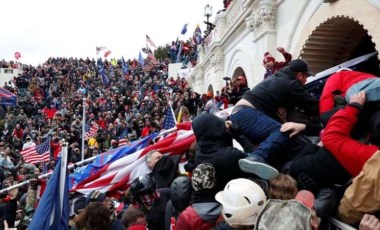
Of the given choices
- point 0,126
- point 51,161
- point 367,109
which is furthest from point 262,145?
point 0,126

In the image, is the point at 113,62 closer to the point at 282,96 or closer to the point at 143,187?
the point at 143,187

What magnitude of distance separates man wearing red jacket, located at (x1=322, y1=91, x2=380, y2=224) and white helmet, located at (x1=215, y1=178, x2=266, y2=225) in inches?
22.5

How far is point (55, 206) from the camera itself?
4797 mm

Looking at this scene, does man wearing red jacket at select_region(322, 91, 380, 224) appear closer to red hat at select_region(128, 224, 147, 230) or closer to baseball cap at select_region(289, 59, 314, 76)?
baseball cap at select_region(289, 59, 314, 76)

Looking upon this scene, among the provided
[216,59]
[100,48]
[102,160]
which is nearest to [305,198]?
[102,160]

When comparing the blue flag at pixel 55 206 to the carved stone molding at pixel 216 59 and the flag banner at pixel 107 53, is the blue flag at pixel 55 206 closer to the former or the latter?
the carved stone molding at pixel 216 59

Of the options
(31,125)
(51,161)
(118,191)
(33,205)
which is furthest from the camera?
(31,125)

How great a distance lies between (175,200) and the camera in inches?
157

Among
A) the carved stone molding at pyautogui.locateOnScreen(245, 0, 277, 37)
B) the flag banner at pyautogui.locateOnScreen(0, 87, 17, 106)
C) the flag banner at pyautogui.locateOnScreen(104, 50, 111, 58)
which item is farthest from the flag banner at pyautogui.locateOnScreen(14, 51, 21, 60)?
the carved stone molding at pyautogui.locateOnScreen(245, 0, 277, 37)

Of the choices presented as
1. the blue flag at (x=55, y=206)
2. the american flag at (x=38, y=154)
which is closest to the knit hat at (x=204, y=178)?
the blue flag at (x=55, y=206)

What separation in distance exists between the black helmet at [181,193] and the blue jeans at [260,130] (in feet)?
2.15

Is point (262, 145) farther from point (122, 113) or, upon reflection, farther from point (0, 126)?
point (0, 126)

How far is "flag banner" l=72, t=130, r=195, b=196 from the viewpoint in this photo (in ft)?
19.5

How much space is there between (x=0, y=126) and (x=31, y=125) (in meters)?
1.57
